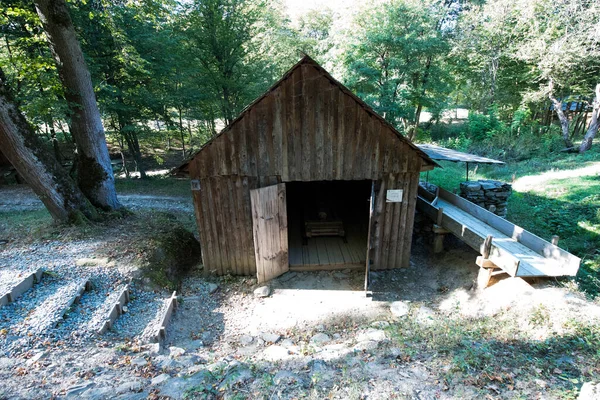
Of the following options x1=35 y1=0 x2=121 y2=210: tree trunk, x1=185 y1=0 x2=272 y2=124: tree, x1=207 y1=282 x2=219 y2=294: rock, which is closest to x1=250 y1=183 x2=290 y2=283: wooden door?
x1=207 y1=282 x2=219 y2=294: rock

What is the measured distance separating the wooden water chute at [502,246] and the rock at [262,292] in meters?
5.05

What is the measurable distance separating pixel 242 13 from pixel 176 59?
4.78 meters

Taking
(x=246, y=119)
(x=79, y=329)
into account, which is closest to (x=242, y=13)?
(x=246, y=119)

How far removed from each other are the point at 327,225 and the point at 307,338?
423cm

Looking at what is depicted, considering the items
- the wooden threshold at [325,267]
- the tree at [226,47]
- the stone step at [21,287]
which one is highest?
the tree at [226,47]

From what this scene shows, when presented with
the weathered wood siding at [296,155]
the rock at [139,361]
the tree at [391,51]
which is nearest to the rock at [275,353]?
the rock at [139,361]

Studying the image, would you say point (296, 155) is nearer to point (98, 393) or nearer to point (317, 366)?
point (317, 366)

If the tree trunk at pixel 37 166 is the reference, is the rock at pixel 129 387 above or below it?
below

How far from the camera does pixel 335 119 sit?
6848 millimetres

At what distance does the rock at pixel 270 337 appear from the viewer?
19.3 ft

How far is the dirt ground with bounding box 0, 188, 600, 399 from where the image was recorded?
3787mm

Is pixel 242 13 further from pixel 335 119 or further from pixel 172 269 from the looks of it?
pixel 172 269

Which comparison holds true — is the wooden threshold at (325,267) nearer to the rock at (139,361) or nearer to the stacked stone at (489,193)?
the rock at (139,361)

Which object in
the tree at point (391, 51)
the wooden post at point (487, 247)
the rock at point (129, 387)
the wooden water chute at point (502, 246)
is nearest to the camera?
the rock at point (129, 387)
